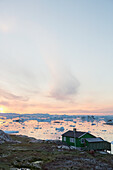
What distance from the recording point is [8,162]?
25.5 metres

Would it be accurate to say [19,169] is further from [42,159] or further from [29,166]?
[42,159]

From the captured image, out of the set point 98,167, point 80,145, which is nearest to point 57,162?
point 98,167

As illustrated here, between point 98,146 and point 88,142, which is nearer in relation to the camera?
point 88,142

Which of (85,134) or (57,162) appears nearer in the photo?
(57,162)

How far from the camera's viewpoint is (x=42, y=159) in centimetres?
2836

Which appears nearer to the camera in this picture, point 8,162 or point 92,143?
point 8,162

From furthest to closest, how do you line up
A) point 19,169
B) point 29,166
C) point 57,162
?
point 57,162
point 29,166
point 19,169

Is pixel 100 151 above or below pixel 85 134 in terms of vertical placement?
below

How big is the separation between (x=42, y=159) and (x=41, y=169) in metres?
5.31

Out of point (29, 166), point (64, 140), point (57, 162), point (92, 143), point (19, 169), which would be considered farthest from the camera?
point (64, 140)

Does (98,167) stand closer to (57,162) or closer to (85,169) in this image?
(85,169)

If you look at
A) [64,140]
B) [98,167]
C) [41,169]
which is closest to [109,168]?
[98,167]

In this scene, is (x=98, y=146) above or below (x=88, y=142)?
below

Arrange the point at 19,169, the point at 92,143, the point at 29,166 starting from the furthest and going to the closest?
the point at 92,143 → the point at 29,166 → the point at 19,169
